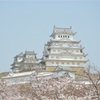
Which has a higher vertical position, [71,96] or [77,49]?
[77,49]

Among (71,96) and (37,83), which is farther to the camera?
(37,83)

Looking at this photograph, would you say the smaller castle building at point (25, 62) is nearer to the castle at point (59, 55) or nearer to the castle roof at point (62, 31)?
the castle at point (59, 55)

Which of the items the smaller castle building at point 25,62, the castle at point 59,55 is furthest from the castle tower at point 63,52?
the smaller castle building at point 25,62

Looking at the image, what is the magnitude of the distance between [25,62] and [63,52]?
253 inches

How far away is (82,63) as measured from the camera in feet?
172

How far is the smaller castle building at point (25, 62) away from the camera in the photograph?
54.1 metres

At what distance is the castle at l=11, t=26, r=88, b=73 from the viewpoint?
51969 mm

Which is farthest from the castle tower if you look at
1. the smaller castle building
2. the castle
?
the smaller castle building

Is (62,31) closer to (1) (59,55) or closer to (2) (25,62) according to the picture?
(1) (59,55)

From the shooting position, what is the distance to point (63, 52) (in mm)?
53188

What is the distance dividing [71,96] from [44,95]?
1583 mm

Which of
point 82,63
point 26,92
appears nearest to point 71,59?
point 82,63

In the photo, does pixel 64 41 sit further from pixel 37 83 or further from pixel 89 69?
pixel 89 69

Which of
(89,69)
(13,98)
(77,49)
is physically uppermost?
(77,49)
